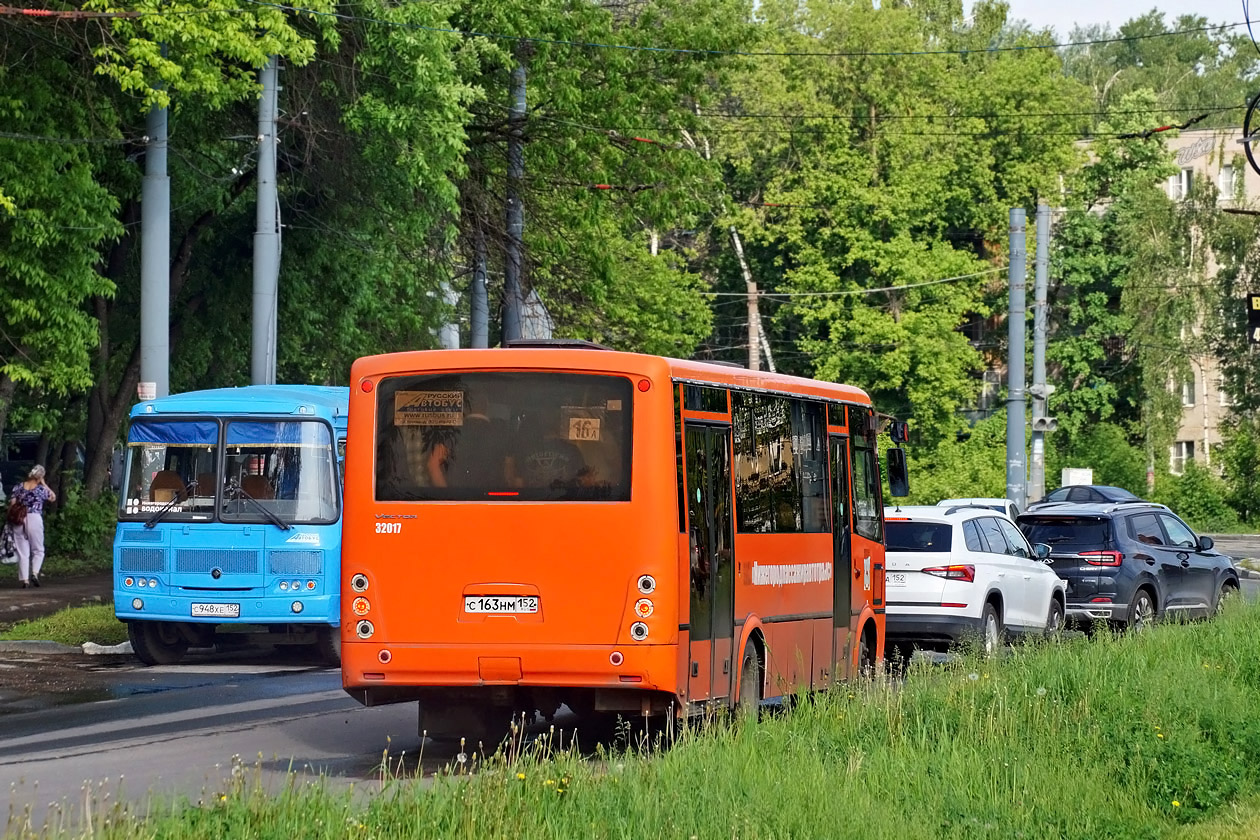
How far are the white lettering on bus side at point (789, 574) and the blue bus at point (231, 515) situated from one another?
5.91 m

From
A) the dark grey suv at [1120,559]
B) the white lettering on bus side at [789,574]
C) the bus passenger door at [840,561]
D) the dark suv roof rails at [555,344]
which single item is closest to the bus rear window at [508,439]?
the dark suv roof rails at [555,344]

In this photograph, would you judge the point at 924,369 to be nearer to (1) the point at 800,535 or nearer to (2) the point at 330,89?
(2) the point at 330,89

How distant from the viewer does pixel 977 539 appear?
19.2 metres

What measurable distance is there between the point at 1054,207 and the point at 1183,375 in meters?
8.25

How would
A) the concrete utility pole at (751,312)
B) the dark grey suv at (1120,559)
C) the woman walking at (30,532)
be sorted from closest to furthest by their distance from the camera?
the dark grey suv at (1120,559)
the woman walking at (30,532)
the concrete utility pole at (751,312)

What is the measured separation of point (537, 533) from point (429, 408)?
3.71ft

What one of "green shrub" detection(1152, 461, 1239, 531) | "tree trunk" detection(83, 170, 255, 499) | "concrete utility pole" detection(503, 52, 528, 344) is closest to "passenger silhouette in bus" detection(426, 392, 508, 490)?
"concrete utility pole" detection(503, 52, 528, 344)

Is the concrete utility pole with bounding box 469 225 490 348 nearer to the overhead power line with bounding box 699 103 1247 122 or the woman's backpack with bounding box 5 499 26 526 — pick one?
the woman's backpack with bounding box 5 499 26 526

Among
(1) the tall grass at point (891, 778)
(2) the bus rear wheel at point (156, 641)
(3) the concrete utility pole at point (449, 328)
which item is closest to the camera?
(1) the tall grass at point (891, 778)

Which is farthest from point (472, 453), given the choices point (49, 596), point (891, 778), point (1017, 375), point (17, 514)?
point (1017, 375)

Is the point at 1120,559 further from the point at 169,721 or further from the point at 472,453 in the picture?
the point at 472,453

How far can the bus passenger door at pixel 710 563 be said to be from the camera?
1194cm

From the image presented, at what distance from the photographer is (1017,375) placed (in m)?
34.8

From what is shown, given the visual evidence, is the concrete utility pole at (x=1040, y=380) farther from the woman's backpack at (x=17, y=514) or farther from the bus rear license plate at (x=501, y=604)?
the bus rear license plate at (x=501, y=604)
